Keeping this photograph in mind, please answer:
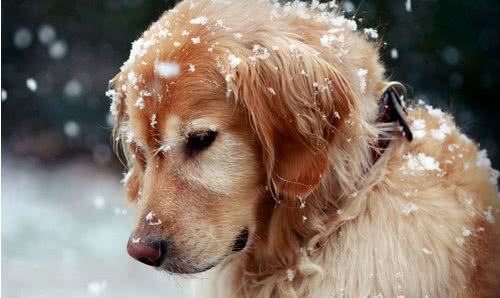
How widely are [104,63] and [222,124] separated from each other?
17.2 ft

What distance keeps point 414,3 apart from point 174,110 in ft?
11.9

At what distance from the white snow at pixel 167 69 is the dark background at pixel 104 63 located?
322 centimetres

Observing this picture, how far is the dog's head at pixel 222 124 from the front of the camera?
241 cm

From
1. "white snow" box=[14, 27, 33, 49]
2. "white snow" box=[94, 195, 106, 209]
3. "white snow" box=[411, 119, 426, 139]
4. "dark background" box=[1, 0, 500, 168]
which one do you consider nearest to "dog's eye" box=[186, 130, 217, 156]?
"white snow" box=[411, 119, 426, 139]

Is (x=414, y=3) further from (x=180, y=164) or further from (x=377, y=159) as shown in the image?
(x=180, y=164)

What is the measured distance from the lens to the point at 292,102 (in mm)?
2432

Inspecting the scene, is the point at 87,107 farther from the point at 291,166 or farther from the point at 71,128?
the point at 291,166

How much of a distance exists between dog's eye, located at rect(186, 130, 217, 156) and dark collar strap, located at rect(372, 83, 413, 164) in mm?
624

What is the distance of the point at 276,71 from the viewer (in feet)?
8.02

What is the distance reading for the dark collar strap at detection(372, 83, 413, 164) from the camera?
2.67m

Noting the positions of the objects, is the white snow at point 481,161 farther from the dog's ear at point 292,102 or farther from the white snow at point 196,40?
the white snow at point 196,40

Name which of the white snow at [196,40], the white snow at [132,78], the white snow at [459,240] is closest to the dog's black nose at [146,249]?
the white snow at [132,78]

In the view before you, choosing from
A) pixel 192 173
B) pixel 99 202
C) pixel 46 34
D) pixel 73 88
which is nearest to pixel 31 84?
pixel 73 88

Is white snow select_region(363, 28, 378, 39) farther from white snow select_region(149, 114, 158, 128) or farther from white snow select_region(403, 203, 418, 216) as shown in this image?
white snow select_region(149, 114, 158, 128)
